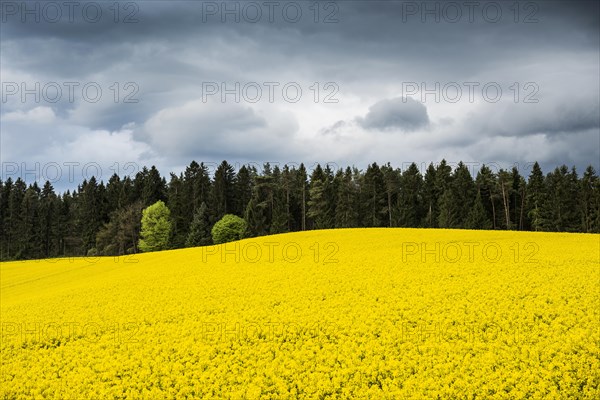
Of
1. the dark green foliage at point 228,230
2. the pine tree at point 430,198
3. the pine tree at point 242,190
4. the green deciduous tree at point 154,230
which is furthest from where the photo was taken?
the pine tree at point 242,190

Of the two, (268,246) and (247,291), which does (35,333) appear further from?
(268,246)

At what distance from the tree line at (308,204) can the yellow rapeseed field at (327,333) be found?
6679 centimetres

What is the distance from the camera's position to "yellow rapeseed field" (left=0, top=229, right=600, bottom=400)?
502 inches

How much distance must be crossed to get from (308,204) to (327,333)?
3527 inches

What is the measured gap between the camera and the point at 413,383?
489 inches

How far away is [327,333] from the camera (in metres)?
15.9

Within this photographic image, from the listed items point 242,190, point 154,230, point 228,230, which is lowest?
point 228,230

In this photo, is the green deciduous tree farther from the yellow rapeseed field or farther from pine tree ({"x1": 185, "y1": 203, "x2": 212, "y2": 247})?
the yellow rapeseed field

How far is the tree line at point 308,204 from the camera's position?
303 ft

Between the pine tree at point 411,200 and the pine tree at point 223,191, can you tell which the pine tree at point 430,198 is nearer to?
the pine tree at point 411,200

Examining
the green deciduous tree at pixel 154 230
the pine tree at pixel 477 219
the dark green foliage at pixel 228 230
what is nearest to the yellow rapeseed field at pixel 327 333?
the dark green foliage at pixel 228 230

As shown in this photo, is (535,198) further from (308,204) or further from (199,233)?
(199,233)

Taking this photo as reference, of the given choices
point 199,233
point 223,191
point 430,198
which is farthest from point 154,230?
point 430,198

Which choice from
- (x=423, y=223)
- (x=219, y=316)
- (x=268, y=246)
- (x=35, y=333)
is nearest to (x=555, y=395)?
(x=219, y=316)
